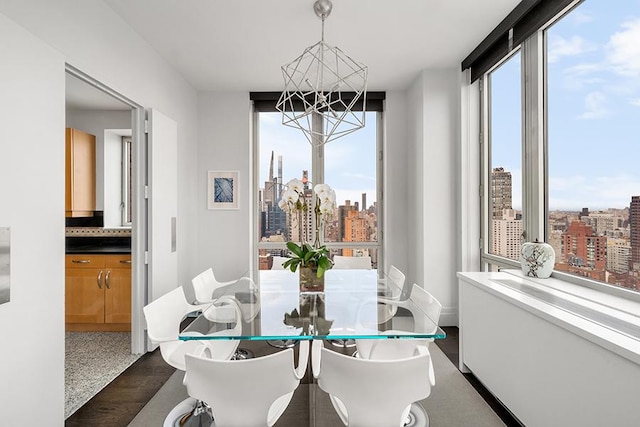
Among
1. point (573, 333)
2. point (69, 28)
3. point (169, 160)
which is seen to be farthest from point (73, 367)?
point (573, 333)

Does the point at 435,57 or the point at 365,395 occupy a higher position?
the point at 435,57

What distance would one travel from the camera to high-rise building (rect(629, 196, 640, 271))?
76.3 inches

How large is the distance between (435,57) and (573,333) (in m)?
2.99

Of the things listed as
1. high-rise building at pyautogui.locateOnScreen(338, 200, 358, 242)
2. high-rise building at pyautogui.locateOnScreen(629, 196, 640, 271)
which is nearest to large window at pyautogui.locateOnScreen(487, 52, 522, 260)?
high-rise building at pyautogui.locateOnScreen(629, 196, 640, 271)

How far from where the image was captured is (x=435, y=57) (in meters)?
3.77

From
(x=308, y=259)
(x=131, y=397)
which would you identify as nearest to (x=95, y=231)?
(x=131, y=397)

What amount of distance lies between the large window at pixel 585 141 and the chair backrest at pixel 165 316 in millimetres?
2502

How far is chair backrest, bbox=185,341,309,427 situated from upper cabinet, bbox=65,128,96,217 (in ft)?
11.7

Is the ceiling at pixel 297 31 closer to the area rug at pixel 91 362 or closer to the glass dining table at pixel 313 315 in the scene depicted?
the glass dining table at pixel 313 315

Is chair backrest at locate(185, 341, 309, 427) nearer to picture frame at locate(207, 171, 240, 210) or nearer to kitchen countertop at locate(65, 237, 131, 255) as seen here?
kitchen countertop at locate(65, 237, 131, 255)

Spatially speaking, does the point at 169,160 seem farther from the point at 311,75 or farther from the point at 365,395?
the point at 365,395

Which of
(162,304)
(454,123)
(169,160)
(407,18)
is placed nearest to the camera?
(162,304)

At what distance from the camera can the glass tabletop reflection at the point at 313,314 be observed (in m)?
1.76

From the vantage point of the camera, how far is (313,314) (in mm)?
2068
